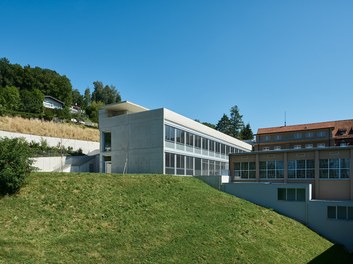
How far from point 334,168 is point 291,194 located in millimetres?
4647

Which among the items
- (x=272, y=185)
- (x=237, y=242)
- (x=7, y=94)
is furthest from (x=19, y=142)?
(x=7, y=94)

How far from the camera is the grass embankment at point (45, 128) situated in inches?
1703

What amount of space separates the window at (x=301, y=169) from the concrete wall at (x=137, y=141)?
13.0 m

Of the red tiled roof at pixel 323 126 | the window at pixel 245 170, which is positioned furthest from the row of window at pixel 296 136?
the window at pixel 245 170

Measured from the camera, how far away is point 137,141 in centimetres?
3447

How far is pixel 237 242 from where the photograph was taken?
18.5 metres

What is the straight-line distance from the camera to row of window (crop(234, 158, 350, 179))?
2766 centimetres

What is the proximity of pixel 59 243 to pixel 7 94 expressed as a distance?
48452 mm

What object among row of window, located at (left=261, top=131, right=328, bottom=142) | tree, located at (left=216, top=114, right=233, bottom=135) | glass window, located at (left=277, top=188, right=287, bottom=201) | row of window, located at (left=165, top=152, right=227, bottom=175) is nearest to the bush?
row of window, located at (left=165, top=152, right=227, bottom=175)

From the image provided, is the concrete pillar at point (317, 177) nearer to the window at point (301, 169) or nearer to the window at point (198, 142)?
the window at point (301, 169)

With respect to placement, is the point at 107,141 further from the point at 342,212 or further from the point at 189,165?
the point at 342,212

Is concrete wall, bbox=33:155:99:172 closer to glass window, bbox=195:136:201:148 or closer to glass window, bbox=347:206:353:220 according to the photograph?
glass window, bbox=195:136:201:148

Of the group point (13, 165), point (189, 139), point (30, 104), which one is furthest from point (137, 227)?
point (30, 104)

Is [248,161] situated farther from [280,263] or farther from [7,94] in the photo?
[7,94]
